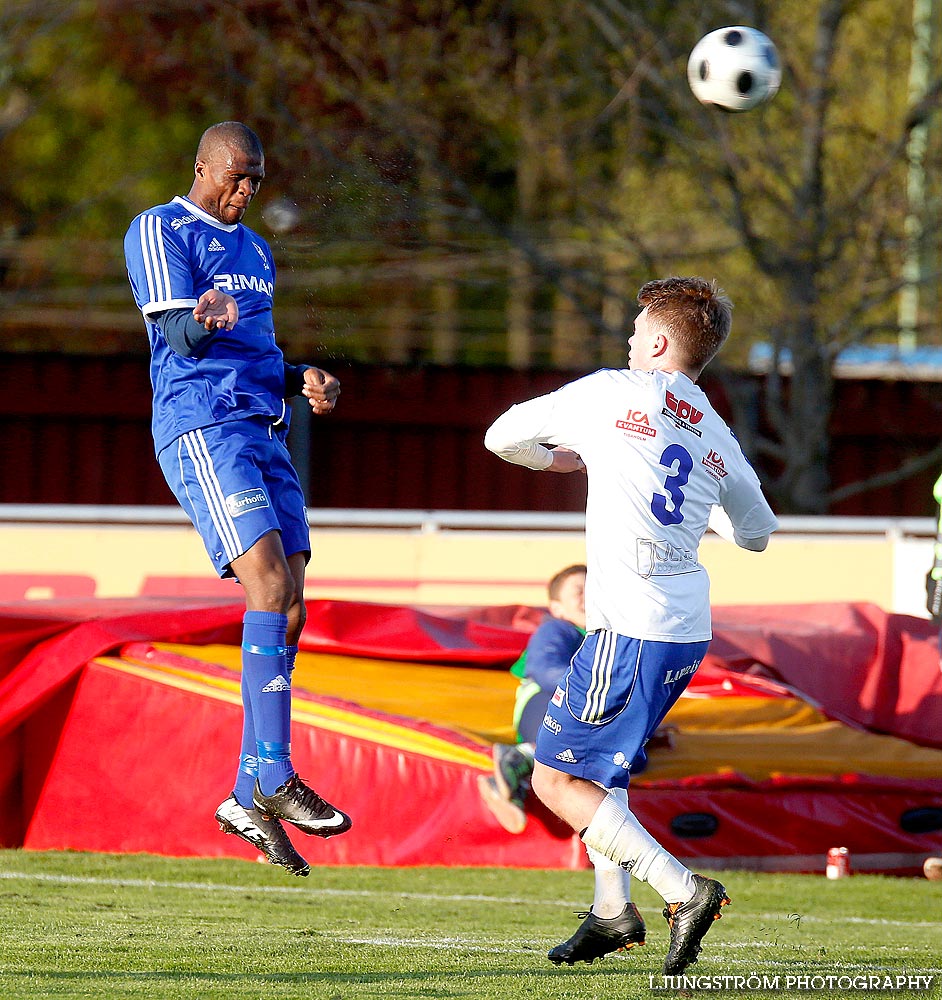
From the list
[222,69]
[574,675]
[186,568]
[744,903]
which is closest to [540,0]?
[222,69]

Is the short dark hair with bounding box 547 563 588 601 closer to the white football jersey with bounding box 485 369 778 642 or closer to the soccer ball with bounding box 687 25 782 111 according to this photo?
the soccer ball with bounding box 687 25 782 111

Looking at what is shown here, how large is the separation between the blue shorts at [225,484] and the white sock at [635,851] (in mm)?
1436

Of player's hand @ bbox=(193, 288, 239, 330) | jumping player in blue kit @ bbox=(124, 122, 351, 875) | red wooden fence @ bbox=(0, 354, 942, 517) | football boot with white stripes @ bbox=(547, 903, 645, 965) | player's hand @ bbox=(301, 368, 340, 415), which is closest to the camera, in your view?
football boot with white stripes @ bbox=(547, 903, 645, 965)

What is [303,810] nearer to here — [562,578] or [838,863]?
[562,578]

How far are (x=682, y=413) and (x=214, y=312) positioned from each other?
4.84 ft

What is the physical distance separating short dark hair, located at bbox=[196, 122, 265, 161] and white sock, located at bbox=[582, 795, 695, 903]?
7.87 ft

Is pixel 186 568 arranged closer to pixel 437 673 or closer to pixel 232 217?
pixel 437 673

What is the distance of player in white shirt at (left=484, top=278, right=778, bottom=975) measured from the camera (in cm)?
466

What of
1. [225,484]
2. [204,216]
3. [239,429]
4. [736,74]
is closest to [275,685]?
[225,484]

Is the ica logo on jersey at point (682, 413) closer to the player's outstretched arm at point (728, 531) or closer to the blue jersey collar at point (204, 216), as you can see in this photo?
the player's outstretched arm at point (728, 531)

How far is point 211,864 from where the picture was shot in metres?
7.57

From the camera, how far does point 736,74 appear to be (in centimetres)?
842

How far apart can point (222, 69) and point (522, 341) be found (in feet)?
41.4

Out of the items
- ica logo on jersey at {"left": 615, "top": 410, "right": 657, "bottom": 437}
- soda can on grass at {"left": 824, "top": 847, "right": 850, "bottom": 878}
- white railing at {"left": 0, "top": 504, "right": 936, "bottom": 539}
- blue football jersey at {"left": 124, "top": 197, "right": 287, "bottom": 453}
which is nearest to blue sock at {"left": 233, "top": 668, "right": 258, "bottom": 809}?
blue football jersey at {"left": 124, "top": 197, "right": 287, "bottom": 453}
